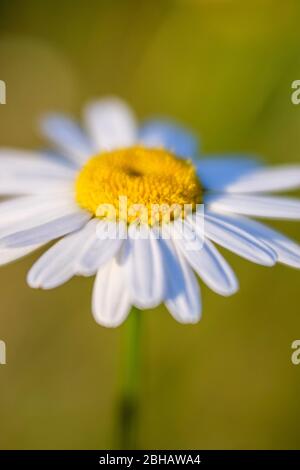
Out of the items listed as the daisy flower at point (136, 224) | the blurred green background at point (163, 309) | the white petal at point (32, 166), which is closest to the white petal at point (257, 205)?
the daisy flower at point (136, 224)

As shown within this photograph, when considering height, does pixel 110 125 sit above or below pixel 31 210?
above

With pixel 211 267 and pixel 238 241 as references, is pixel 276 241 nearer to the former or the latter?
pixel 238 241

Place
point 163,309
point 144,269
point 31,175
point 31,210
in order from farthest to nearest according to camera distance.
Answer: point 163,309 → point 31,175 → point 31,210 → point 144,269

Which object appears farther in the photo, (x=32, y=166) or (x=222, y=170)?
(x=222, y=170)

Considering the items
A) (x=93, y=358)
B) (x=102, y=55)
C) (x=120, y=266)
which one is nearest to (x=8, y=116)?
(x=102, y=55)

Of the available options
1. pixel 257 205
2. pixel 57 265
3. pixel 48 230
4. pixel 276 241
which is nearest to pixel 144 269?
pixel 57 265

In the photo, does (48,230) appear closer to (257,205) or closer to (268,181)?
(257,205)

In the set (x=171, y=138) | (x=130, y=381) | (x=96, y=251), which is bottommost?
(x=130, y=381)

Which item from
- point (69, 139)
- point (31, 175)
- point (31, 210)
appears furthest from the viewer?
point (69, 139)
